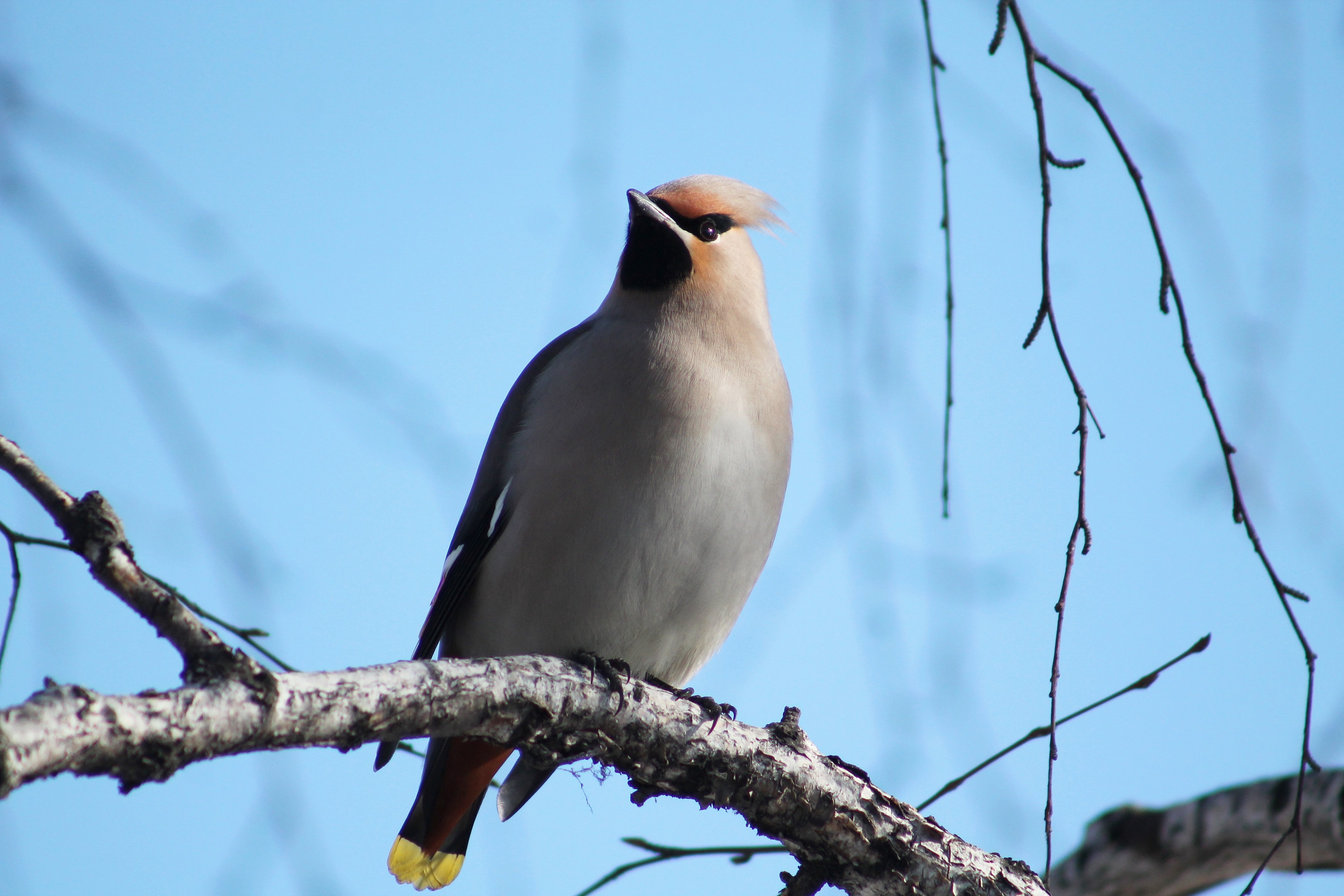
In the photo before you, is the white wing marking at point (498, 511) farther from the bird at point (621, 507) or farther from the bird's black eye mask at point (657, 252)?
the bird's black eye mask at point (657, 252)

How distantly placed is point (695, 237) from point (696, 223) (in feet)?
0.27

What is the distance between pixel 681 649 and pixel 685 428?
0.69 metres

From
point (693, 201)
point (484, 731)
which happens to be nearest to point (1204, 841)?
point (484, 731)

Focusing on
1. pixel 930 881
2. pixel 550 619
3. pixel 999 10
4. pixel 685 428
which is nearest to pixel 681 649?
pixel 550 619

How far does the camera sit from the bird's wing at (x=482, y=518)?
12.5 ft

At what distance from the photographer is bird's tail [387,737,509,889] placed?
3.69m

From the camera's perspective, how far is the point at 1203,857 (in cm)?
379

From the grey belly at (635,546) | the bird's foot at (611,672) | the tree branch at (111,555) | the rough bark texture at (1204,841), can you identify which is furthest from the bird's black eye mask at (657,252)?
the tree branch at (111,555)

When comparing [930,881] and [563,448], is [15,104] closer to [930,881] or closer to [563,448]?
[563,448]

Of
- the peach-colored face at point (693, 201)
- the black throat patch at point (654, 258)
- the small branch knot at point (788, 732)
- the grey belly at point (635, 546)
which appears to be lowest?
the small branch knot at point (788, 732)

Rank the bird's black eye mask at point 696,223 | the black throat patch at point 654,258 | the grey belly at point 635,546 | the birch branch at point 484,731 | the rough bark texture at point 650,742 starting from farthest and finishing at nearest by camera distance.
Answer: the bird's black eye mask at point 696,223
the black throat patch at point 654,258
the grey belly at point 635,546
the rough bark texture at point 650,742
the birch branch at point 484,731

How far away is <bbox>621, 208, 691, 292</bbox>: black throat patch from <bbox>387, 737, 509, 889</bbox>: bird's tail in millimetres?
1574

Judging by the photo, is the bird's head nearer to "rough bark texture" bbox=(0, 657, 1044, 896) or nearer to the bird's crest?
the bird's crest

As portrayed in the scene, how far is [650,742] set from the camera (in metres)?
2.77
